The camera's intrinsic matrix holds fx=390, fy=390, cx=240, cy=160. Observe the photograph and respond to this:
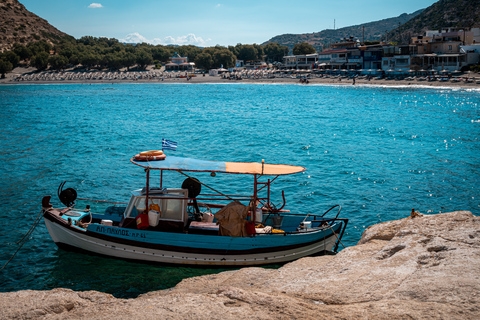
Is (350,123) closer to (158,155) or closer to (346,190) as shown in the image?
(346,190)

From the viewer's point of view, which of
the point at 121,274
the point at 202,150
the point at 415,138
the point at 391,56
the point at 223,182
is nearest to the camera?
the point at 121,274

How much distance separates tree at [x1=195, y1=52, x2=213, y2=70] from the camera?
159250 mm

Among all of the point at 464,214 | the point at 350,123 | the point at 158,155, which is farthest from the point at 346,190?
the point at 350,123

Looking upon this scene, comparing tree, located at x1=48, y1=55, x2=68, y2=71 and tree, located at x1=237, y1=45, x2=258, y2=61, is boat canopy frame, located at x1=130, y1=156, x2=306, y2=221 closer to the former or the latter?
tree, located at x1=48, y1=55, x2=68, y2=71

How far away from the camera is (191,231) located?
13.2 m

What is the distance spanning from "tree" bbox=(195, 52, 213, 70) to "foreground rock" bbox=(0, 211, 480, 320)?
15583cm

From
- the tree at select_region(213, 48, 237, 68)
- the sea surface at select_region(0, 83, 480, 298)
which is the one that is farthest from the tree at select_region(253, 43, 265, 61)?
the sea surface at select_region(0, 83, 480, 298)

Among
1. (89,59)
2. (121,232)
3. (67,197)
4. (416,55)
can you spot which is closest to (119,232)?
(121,232)

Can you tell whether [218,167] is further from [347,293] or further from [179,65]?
[179,65]

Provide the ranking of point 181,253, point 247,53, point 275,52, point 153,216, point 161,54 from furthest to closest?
1. point 275,52
2. point 247,53
3. point 161,54
4. point 153,216
5. point 181,253

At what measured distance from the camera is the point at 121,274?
12523mm

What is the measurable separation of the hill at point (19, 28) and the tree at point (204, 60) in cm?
7208

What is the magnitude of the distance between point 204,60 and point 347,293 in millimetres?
159300

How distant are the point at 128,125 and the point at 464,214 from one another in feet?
142
